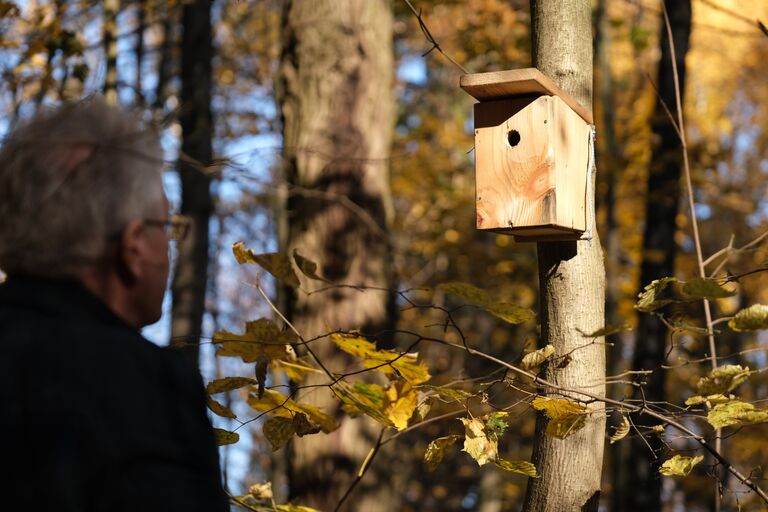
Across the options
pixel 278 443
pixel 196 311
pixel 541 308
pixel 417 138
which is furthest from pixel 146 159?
pixel 417 138

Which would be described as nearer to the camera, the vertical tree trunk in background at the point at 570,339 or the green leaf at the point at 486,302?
the green leaf at the point at 486,302

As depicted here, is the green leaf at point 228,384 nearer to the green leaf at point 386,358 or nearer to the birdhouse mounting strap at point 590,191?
the green leaf at point 386,358

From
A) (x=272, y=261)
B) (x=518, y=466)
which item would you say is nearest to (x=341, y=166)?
(x=272, y=261)

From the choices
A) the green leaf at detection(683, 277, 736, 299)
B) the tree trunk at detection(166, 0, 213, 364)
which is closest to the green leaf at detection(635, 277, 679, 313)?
the green leaf at detection(683, 277, 736, 299)

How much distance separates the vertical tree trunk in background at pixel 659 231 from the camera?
5.92m

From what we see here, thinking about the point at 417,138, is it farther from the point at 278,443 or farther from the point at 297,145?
the point at 278,443

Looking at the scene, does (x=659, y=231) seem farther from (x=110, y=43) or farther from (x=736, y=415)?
(x=736, y=415)

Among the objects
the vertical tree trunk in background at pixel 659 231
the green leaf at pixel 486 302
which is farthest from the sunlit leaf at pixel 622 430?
the vertical tree trunk in background at pixel 659 231

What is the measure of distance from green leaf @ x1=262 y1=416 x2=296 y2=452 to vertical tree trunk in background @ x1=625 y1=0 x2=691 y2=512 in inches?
163

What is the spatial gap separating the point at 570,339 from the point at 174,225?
1018mm

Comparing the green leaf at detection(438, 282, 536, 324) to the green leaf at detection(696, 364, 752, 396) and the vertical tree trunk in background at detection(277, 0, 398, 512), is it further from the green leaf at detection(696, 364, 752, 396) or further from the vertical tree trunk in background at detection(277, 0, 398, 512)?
the vertical tree trunk in background at detection(277, 0, 398, 512)

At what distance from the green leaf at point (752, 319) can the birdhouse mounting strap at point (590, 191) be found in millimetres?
532

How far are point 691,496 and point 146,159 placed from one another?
55.5 ft

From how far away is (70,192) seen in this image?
1.38 meters
